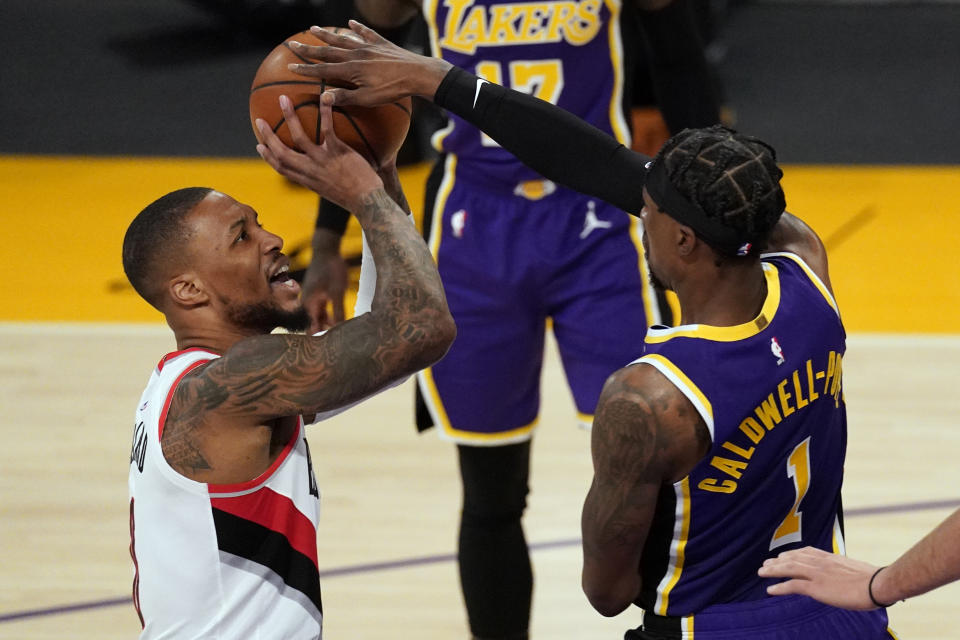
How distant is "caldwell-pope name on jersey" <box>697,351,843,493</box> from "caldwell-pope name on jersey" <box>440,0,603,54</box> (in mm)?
1312

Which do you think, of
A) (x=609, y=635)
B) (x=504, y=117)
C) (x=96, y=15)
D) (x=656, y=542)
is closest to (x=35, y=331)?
(x=609, y=635)

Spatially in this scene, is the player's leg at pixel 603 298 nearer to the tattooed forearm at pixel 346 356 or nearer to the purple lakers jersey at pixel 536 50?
the purple lakers jersey at pixel 536 50

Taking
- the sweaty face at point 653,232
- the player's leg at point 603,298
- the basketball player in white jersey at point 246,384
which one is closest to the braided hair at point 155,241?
the basketball player in white jersey at point 246,384

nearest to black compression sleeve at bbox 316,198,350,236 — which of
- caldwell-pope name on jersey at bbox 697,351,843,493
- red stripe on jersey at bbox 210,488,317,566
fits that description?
red stripe on jersey at bbox 210,488,317,566

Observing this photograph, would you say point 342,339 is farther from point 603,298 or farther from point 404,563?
point 404,563

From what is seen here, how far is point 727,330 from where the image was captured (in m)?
2.24

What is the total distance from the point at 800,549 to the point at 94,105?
864 cm

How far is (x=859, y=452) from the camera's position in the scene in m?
5.20

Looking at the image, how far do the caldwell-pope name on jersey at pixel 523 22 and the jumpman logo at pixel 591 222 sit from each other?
0.41 m

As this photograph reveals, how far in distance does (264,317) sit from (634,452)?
0.76 m

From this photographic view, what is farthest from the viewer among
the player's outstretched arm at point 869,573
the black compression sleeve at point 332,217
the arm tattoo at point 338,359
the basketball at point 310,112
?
the black compression sleeve at point 332,217

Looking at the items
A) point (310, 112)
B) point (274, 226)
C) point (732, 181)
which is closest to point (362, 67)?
point (310, 112)

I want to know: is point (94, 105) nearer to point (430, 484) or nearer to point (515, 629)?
point (430, 484)

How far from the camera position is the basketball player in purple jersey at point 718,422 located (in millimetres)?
2182
